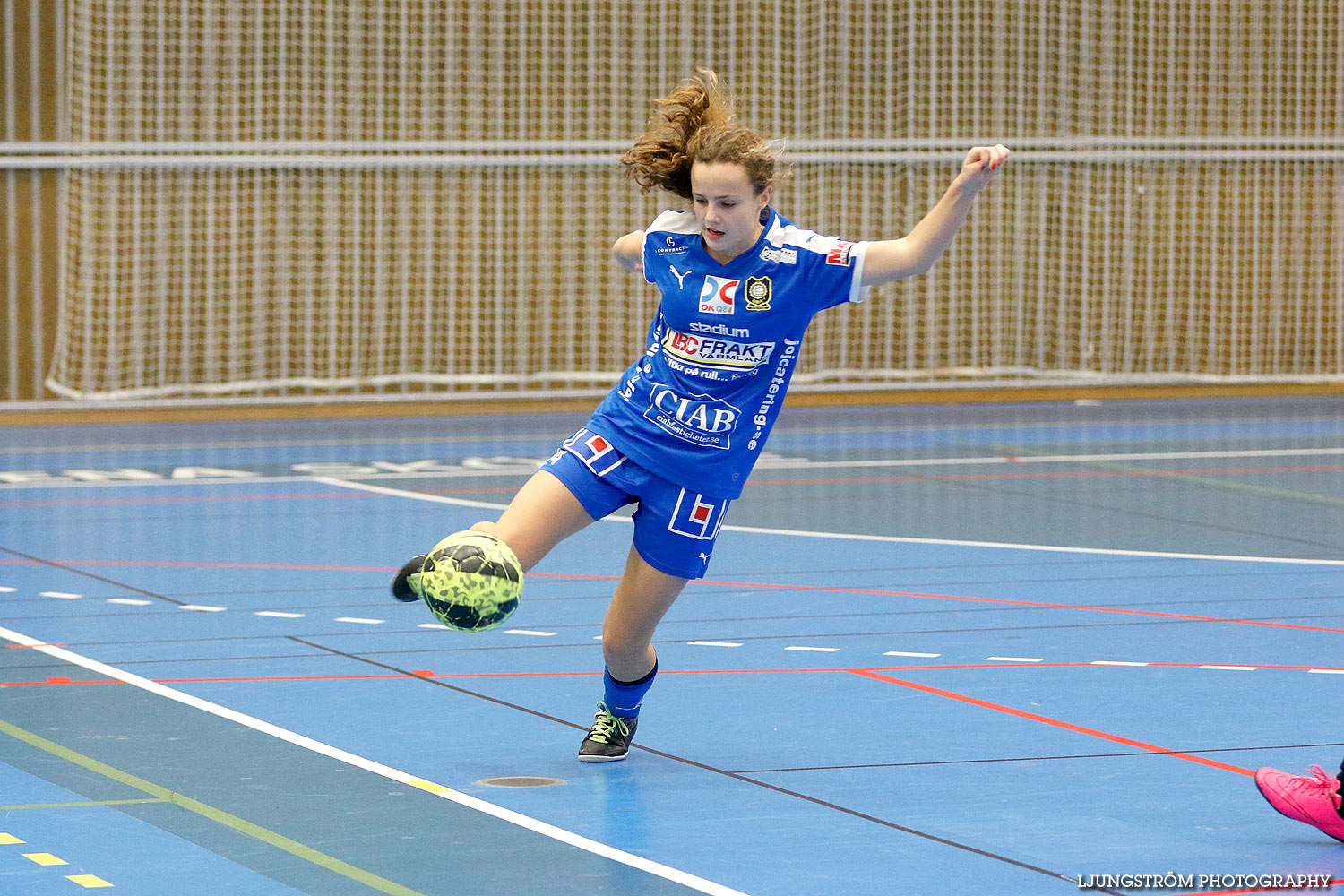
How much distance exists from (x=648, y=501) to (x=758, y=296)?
582 mm

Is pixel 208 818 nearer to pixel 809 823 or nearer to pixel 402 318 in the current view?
pixel 809 823

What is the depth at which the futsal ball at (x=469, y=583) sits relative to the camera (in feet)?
12.9

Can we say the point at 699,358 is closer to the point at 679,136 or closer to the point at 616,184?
the point at 679,136

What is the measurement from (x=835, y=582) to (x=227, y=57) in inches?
370

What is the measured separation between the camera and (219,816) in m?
4.10

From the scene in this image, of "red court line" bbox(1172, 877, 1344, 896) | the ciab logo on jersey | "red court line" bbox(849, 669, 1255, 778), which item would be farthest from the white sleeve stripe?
"red court line" bbox(1172, 877, 1344, 896)

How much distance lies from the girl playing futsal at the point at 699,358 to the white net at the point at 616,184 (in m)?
10.8

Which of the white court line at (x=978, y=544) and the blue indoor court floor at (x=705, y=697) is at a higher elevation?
the white court line at (x=978, y=544)

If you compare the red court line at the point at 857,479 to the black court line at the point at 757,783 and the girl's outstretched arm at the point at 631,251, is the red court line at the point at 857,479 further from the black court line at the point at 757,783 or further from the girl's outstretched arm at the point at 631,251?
the girl's outstretched arm at the point at 631,251

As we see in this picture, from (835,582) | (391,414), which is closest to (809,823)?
(835,582)

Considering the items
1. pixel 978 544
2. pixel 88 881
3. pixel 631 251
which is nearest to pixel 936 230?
pixel 631 251

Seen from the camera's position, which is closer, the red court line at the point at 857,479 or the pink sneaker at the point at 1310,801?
the pink sneaker at the point at 1310,801

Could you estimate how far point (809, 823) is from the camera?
409 cm

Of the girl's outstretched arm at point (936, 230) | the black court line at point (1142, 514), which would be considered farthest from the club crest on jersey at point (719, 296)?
the black court line at point (1142, 514)
